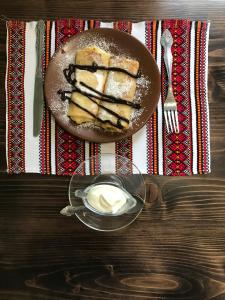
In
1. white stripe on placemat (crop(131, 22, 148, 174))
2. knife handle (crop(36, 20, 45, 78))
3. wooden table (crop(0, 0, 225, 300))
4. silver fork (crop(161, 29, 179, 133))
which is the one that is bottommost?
wooden table (crop(0, 0, 225, 300))

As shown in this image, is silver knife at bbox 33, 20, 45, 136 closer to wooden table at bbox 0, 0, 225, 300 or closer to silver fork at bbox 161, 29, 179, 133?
wooden table at bbox 0, 0, 225, 300

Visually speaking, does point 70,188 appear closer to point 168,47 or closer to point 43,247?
point 43,247

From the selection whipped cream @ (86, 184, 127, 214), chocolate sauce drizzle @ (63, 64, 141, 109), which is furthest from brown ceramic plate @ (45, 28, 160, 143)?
whipped cream @ (86, 184, 127, 214)

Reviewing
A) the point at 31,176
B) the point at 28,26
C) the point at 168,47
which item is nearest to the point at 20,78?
the point at 28,26

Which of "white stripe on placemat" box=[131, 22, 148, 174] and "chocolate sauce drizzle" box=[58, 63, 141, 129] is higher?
"chocolate sauce drizzle" box=[58, 63, 141, 129]

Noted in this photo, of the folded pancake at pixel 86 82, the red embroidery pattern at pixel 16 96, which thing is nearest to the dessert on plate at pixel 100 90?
the folded pancake at pixel 86 82

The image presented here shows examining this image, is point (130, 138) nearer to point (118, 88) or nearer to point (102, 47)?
point (118, 88)
